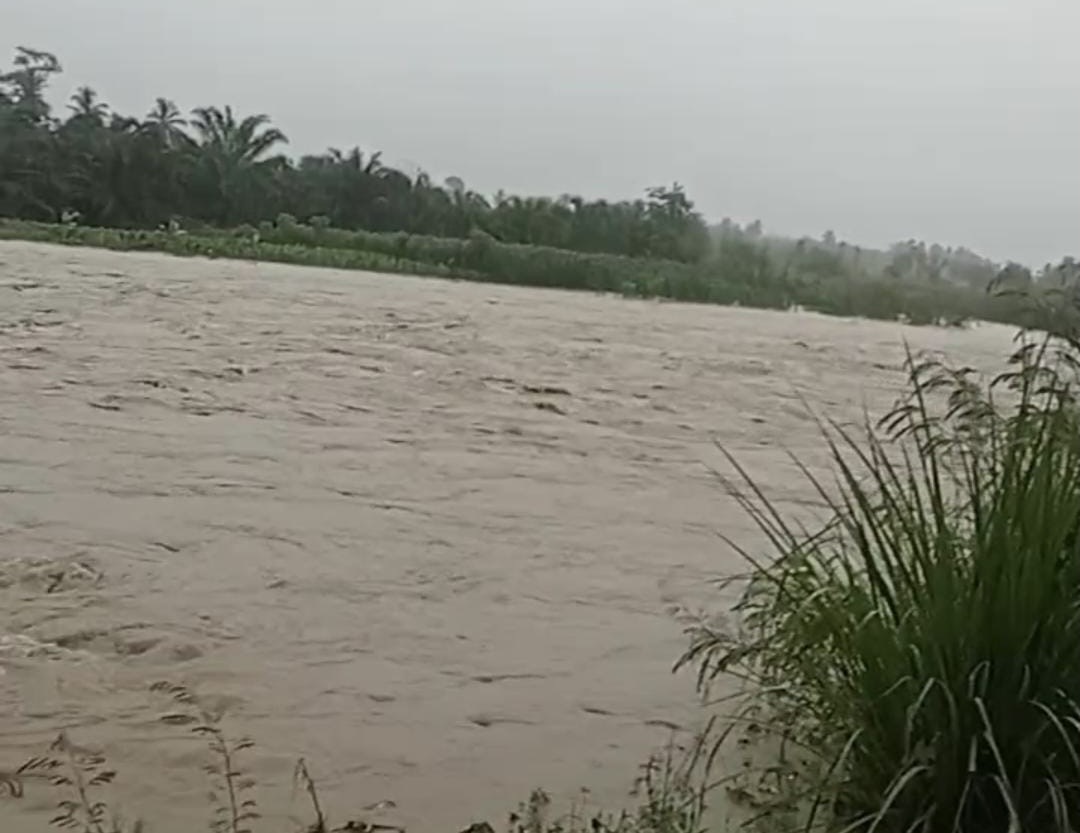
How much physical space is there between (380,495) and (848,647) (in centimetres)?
300

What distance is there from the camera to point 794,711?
2.07 m

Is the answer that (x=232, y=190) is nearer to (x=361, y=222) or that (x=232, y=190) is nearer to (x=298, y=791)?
(x=361, y=222)

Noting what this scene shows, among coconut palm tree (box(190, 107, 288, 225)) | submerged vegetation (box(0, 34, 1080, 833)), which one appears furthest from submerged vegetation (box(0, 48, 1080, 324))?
submerged vegetation (box(0, 34, 1080, 833))

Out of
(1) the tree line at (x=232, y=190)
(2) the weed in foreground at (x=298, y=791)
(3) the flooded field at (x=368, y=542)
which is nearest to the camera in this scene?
(2) the weed in foreground at (x=298, y=791)

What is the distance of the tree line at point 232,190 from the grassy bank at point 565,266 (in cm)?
155

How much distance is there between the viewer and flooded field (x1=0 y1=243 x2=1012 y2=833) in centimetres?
245

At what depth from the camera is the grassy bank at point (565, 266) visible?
47.0ft

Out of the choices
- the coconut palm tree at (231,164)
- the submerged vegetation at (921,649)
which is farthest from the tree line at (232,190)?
the submerged vegetation at (921,649)

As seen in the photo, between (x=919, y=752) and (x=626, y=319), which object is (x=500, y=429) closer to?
(x=919, y=752)

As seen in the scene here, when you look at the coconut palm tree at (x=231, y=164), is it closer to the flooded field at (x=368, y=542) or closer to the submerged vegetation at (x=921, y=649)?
the flooded field at (x=368, y=542)

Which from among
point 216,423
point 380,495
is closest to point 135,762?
point 380,495

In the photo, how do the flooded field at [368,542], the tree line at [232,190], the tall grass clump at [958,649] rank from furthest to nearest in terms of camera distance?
the tree line at [232,190]
the flooded field at [368,542]
the tall grass clump at [958,649]

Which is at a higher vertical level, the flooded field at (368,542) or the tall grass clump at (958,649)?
the tall grass clump at (958,649)

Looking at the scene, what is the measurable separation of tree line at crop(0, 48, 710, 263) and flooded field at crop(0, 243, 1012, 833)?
10101mm
